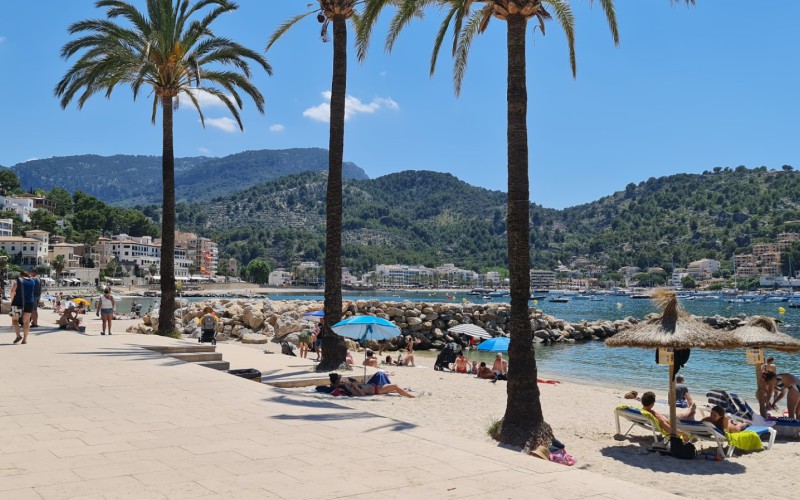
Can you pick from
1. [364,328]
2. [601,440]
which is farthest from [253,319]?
[601,440]

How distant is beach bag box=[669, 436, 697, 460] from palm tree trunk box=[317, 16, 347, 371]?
7.45m

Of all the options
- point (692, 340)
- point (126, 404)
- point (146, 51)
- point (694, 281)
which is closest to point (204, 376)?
point (126, 404)

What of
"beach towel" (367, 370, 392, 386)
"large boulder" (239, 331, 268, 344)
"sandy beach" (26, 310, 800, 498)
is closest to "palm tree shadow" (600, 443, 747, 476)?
"sandy beach" (26, 310, 800, 498)

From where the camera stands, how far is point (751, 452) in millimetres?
9758

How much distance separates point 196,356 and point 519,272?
7587 millimetres

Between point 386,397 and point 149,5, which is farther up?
point 149,5

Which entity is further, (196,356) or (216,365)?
(196,356)

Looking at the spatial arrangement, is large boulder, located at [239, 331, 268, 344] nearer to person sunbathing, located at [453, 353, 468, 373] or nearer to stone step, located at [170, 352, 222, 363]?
person sunbathing, located at [453, 353, 468, 373]

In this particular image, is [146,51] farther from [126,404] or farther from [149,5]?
[126,404]

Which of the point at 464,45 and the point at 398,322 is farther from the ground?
the point at 464,45

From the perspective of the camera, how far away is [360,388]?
482 inches

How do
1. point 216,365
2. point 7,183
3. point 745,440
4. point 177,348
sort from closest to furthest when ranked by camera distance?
point 745,440 → point 216,365 → point 177,348 → point 7,183

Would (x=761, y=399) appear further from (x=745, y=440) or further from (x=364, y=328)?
(x=364, y=328)

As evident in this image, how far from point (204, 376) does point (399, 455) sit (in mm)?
5735
